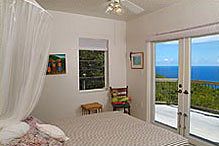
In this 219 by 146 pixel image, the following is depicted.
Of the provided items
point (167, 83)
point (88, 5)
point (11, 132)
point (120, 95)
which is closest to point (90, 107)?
point (120, 95)

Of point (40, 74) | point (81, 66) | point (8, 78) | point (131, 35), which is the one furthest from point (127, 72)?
point (8, 78)

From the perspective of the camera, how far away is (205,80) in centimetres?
303

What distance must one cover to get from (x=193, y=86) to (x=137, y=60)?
1.52m

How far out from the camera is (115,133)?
7.20 feet

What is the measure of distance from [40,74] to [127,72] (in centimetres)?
342

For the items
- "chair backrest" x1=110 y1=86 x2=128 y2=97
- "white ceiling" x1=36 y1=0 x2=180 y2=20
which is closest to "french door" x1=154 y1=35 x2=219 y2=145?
"white ceiling" x1=36 y1=0 x2=180 y2=20

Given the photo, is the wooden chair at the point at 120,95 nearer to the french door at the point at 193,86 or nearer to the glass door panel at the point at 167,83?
the glass door panel at the point at 167,83

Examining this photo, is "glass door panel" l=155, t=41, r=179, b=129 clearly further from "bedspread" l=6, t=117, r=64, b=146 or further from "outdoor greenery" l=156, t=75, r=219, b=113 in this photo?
"bedspread" l=6, t=117, r=64, b=146

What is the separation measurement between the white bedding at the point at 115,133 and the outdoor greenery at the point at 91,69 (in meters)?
1.64

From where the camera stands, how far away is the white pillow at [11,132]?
1.32 metres

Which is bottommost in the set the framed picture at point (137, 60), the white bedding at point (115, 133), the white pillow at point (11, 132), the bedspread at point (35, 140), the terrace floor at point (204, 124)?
the terrace floor at point (204, 124)

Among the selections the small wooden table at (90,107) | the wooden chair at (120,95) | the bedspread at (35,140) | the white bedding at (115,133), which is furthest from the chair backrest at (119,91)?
the bedspread at (35,140)

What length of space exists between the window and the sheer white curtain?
2.70 m

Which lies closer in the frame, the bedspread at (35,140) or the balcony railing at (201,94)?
the bedspread at (35,140)
